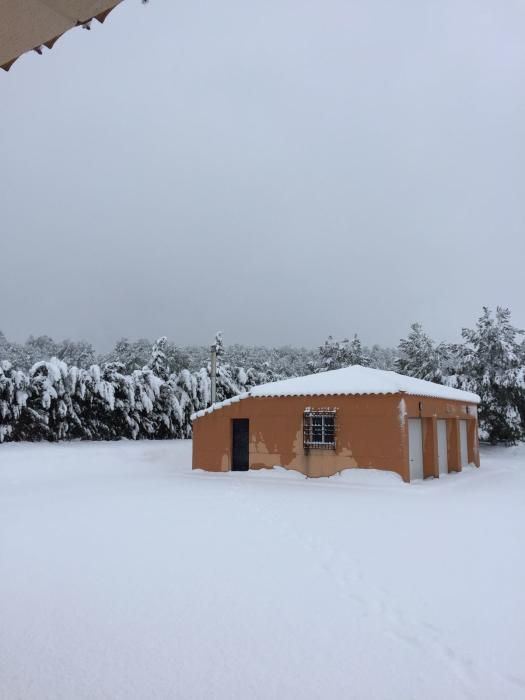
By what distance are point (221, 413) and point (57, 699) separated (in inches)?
542

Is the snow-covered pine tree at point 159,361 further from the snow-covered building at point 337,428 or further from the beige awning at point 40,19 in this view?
the beige awning at point 40,19

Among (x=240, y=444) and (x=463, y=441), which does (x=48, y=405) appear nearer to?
(x=240, y=444)

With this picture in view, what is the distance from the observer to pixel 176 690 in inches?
122

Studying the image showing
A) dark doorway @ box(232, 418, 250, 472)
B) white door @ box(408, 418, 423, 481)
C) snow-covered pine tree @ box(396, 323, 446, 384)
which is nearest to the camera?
white door @ box(408, 418, 423, 481)

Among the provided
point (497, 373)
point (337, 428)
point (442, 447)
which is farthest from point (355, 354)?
point (337, 428)

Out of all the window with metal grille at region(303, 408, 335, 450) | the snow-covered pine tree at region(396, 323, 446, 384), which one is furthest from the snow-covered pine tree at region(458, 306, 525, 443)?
the window with metal grille at region(303, 408, 335, 450)

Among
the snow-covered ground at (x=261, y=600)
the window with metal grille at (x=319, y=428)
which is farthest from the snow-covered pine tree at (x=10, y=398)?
the window with metal grille at (x=319, y=428)

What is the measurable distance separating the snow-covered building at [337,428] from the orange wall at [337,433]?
3cm

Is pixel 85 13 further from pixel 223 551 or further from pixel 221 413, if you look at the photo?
pixel 221 413

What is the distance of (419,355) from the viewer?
103 feet

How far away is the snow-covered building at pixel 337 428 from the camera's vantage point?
45.7ft

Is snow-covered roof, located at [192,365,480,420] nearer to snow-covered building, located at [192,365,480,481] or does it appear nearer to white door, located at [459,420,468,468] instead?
snow-covered building, located at [192,365,480,481]

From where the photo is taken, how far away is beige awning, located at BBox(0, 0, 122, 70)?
7.44ft

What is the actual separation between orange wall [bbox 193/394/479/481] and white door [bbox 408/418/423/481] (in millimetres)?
252
